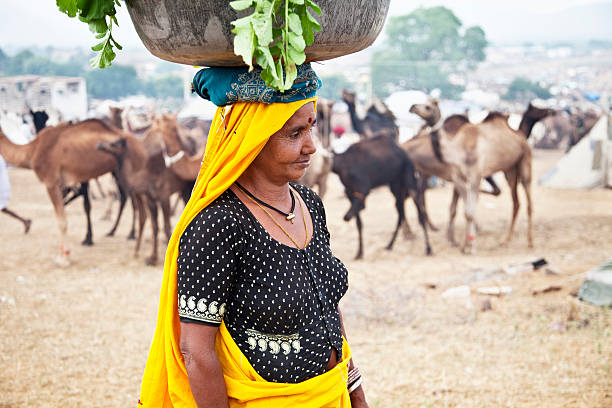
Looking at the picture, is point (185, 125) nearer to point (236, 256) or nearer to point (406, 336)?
point (406, 336)

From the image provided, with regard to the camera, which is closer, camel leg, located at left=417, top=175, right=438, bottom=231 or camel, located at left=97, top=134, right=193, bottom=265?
camel, located at left=97, top=134, right=193, bottom=265

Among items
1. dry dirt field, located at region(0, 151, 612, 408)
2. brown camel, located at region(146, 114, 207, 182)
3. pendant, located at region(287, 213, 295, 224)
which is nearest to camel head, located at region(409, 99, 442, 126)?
dry dirt field, located at region(0, 151, 612, 408)

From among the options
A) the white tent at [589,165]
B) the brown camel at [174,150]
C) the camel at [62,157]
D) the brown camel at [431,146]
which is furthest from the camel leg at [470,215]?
the white tent at [589,165]

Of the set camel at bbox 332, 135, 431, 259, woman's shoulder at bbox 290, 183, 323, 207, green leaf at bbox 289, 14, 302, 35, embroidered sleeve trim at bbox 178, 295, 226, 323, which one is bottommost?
camel at bbox 332, 135, 431, 259

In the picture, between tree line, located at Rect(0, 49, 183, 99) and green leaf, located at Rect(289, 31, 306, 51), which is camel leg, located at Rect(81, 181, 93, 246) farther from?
tree line, located at Rect(0, 49, 183, 99)

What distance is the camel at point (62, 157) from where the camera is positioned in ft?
28.7

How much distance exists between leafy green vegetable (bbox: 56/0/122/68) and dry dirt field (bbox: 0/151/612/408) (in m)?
3.55

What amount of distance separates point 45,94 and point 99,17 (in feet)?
68.9

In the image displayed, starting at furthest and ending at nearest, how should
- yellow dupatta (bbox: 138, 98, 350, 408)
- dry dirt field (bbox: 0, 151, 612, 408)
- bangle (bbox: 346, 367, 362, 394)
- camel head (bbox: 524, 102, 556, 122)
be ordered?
camel head (bbox: 524, 102, 556, 122) → dry dirt field (bbox: 0, 151, 612, 408) → bangle (bbox: 346, 367, 362, 394) → yellow dupatta (bbox: 138, 98, 350, 408)

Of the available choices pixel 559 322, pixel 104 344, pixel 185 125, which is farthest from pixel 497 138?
pixel 185 125

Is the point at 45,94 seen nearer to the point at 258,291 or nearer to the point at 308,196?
the point at 308,196

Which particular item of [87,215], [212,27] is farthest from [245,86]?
[87,215]

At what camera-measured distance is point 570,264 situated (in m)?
8.50

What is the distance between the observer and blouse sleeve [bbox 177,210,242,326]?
1812mm
